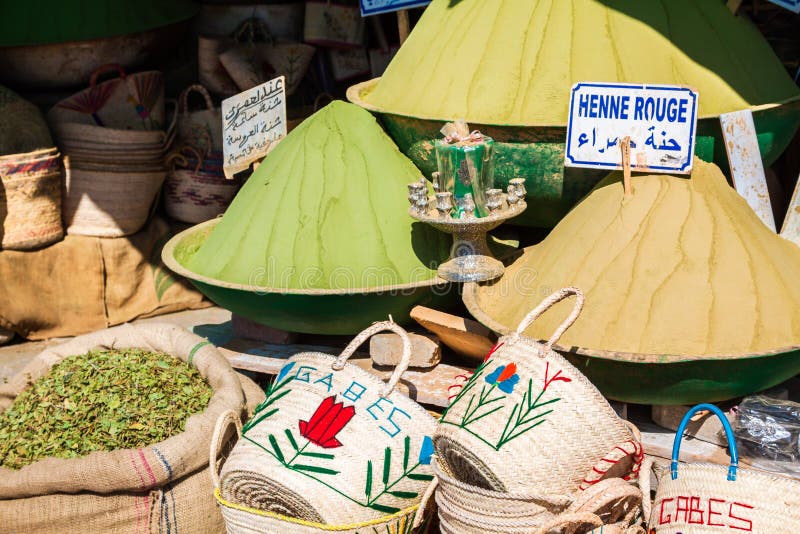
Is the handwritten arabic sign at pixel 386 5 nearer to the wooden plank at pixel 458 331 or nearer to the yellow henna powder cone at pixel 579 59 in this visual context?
the yellow henna powder cone at pixel 579 59

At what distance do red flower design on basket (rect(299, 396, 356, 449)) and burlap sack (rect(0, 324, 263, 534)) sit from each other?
1.85ft

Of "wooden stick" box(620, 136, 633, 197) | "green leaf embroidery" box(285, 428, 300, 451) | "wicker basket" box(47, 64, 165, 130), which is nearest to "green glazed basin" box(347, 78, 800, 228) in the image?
"wooden stick" box(620, 136, 633, 197)

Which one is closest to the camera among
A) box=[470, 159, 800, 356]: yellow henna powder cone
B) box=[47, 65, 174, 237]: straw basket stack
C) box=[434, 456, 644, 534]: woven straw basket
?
box=[434, 456, 644, 534]: woven straw basket

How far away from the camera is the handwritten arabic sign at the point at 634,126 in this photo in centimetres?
235

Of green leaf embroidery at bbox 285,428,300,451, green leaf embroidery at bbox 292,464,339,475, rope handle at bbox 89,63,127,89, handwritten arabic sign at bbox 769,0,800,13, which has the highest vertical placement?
handwritten arabic sign at bbox 769,0,800,13

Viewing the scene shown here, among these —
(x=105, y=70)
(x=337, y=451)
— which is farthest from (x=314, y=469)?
(x=105, y=70)

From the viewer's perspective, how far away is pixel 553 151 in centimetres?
255

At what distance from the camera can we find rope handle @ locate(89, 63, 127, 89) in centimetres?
412

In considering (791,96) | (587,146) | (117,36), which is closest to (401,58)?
(587,146)

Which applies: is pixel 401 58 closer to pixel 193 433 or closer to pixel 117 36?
pixel 193 433

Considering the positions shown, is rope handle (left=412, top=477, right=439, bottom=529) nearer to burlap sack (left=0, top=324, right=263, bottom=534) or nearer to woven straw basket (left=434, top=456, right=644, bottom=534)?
woven straw basket (left=434, top=456, right=644, bottom=534)

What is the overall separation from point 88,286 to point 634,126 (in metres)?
2.68

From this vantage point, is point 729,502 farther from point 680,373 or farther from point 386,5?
point 386,5

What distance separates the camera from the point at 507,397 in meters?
1.96
